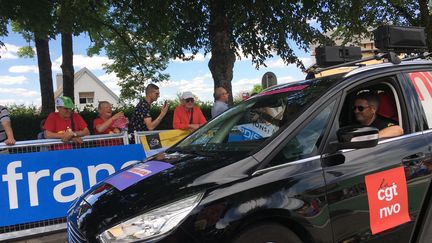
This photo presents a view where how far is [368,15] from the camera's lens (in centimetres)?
1981

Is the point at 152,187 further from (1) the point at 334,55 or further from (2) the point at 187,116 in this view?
(2) the point at 187,116

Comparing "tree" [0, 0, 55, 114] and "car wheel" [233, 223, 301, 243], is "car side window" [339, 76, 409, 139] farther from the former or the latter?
"tree" [0, 0, 55, 114]

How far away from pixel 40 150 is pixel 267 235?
4.13 m

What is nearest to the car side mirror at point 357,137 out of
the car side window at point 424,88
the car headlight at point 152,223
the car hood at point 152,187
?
the car hood at point 152,187

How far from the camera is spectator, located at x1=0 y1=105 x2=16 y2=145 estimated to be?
565cm

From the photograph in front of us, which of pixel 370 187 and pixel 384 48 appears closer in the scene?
pixel 370 187

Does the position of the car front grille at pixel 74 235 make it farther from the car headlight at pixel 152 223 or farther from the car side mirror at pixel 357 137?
the car side mirror at pixel 357 137

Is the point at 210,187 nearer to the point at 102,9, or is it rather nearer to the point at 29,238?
the point at 29,238

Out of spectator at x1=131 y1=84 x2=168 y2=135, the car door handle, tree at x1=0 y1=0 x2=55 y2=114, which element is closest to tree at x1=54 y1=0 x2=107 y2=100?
tree at x1=0 y1=0 x2=55 y2=114

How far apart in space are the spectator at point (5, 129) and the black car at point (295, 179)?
9.29 feet

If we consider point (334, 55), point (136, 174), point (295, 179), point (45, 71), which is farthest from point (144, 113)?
point (45, 71)

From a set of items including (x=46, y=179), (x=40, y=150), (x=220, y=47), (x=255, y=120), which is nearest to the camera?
(x=255, y=120)

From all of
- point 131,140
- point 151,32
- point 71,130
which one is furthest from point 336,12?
point 71,130

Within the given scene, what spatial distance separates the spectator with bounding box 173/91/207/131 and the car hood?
396cm
